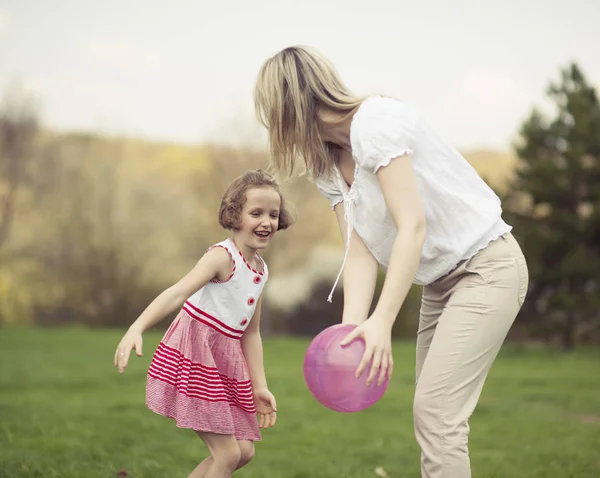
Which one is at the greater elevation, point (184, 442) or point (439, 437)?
point (439, 437)

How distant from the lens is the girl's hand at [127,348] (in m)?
3.20

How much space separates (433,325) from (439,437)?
608 mm

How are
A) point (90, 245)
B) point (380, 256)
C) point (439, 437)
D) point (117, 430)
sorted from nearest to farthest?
point (439, 437) → point (380, 256) → point (117, 430) → point (90, 245)

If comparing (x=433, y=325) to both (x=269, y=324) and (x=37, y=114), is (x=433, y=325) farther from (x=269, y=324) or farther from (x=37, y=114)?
(x=37, y=114)

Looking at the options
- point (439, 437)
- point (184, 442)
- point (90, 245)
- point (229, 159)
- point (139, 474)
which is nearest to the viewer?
point (439, 437)

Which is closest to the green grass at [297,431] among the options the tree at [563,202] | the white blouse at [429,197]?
the white blouse at [429,197]

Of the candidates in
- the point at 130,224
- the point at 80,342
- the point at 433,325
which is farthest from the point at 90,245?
the point at 433,325

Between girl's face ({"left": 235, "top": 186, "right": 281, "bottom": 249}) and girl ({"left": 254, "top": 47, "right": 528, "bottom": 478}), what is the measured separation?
62cm

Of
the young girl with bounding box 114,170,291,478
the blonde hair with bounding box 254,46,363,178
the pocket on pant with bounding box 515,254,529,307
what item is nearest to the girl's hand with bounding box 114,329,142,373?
the young girl with bounding box 114,170,291,478

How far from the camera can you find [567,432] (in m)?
7.53

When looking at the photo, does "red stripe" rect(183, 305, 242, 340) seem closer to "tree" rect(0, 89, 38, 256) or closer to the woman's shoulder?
the woman's shoulder

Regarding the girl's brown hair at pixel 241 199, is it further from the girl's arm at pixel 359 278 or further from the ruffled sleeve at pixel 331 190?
the girl's arm at pixel 359 278

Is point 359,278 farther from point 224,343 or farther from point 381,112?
point 224,343

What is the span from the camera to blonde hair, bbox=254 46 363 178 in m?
2.99
